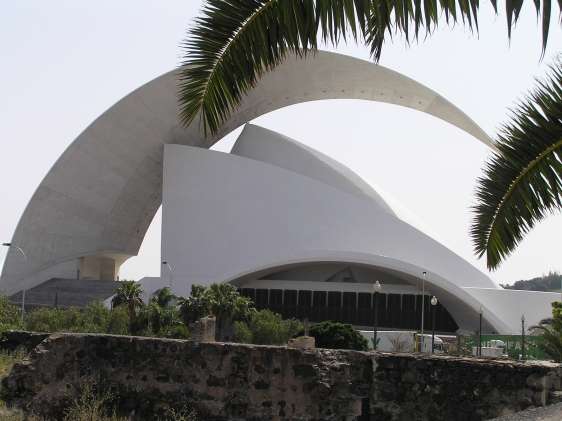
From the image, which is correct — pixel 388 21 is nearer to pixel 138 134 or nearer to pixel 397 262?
pixel 397 262

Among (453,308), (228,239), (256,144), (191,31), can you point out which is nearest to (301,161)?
(256,144)

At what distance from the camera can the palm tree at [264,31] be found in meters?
3.11

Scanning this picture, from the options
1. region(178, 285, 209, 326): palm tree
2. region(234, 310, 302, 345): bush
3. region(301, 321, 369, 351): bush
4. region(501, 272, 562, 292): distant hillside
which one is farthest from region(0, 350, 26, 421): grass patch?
region(501, 272, 562, 292): distant hillside

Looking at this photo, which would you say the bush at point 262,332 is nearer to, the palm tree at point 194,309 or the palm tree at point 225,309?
the palm tree at point 225,309

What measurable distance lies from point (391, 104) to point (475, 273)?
10227 millimetres

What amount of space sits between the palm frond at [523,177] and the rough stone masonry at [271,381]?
1193 millimetres

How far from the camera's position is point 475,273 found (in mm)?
35062

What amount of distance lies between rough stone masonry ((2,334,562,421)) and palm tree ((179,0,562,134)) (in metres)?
3.53

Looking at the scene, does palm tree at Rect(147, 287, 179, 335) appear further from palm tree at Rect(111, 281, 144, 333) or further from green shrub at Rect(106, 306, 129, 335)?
palm tree at Rect(111, 281, 144, 333)

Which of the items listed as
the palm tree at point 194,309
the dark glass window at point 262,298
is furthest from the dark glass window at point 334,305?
the palm tree at point 194,309

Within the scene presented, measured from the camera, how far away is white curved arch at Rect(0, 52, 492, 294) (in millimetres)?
36438

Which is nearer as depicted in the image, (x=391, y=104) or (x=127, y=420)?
(x=127, y=420)

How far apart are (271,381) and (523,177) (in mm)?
3131

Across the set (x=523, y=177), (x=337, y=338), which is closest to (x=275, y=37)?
(x=523, y=177)
